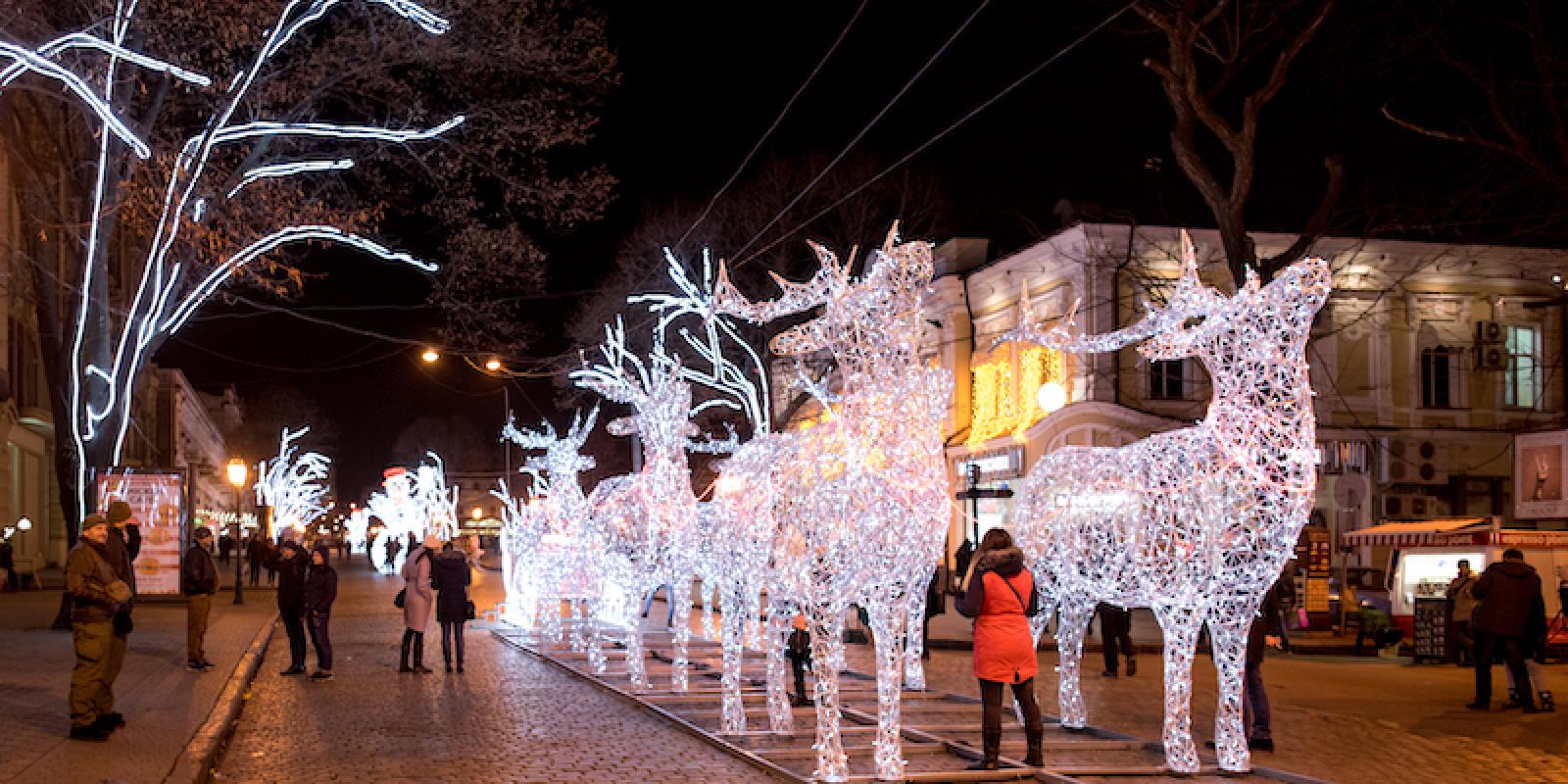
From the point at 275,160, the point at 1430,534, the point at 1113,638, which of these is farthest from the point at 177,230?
the point at 1430,534

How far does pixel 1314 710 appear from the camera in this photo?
536 inches

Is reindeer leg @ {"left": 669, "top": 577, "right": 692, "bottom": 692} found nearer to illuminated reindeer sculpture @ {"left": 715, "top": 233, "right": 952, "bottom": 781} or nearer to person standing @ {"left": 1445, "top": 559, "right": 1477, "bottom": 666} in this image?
illuminated reindeer sculpture @ {"left": 715, "top": 233, "right": 952, "bottom": 781}

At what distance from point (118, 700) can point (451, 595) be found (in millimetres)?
4734

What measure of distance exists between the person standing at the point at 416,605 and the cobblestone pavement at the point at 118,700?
1979mm

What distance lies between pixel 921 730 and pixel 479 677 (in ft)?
22.1

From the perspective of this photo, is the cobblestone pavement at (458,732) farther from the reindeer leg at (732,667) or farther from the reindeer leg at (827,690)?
the reindeer leg at (827,690)

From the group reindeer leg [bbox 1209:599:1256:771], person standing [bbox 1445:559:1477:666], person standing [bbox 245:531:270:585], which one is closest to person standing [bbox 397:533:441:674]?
reindeer leg [bbox 1209:599:1256:771]

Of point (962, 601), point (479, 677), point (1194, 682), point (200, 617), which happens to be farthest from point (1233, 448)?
point (200, 617)

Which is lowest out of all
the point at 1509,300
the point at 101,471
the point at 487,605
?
the point at 487,605

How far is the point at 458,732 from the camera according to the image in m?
12.1

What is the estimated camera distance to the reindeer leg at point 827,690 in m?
9.55

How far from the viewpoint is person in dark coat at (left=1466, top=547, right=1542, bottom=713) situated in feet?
45.9

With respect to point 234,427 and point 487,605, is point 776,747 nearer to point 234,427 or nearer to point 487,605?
point 487,605

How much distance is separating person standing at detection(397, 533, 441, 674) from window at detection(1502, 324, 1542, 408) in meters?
26.1
